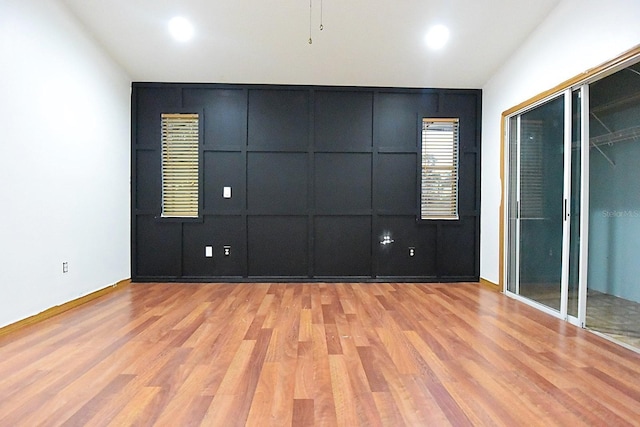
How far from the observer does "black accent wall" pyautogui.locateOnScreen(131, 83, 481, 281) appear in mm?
5211

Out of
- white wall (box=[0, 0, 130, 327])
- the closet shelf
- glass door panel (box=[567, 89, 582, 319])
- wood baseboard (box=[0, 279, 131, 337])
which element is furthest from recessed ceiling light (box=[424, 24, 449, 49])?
wood baseboard (box=[0, 279, 131, 337])

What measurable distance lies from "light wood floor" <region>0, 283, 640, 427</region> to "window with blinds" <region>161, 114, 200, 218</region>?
5.73ft

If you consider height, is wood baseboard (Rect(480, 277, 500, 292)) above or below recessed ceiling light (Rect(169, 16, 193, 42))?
below

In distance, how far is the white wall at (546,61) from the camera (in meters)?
3.00

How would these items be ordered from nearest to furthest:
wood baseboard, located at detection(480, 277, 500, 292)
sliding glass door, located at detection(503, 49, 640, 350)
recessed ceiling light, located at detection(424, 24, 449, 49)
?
sliding glass door, located at detection(503, 49, 640, 350) → recessed ceiling light, located at detection(424, 24, 449, 49) → wood baseboard, located at detection(480, 277, 500, 292)

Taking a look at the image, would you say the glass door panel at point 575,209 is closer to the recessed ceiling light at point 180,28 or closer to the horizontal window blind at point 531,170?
the horizontal window blind at point 531,170

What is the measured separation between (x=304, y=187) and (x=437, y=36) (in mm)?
2482

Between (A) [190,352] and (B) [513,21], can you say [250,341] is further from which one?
(B) [513,21]

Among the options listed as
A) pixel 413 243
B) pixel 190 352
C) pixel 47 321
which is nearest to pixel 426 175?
pixel 413 243

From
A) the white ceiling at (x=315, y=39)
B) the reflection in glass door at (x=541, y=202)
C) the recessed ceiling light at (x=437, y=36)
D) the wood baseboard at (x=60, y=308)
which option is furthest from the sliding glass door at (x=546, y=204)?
the wood baseboard at (x=60, y=308)

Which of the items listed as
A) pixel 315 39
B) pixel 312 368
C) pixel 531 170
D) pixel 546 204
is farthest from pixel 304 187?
pixel 312 368

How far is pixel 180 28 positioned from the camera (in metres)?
4.14

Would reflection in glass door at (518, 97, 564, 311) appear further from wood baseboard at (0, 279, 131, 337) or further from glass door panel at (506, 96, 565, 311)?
wood baseboard at (0, 279, 131, 337)

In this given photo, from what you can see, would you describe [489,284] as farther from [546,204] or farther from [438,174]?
[438,174]
